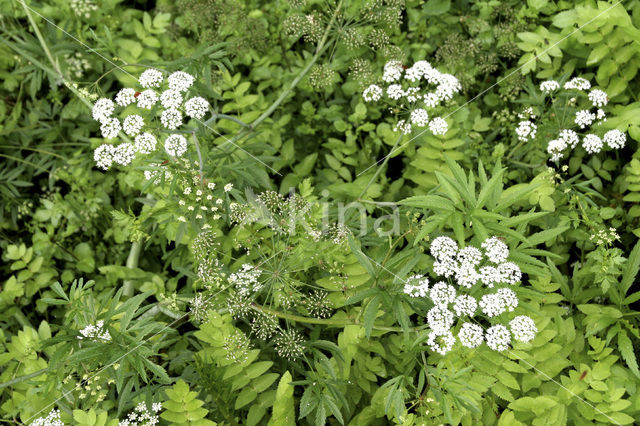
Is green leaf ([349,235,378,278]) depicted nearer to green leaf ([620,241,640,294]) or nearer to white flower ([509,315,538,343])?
white flower ([509,315,538,343])

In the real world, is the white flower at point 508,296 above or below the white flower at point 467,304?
above

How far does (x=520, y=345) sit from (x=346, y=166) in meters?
2.68

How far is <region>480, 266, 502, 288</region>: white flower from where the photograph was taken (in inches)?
112

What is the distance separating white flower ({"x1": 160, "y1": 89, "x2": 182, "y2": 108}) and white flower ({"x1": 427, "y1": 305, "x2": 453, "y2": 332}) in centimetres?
214

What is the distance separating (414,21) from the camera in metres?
5.11

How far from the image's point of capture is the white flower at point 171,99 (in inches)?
132

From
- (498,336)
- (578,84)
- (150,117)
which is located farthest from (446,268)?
(578,84)

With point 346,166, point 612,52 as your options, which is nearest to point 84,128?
point 346,166

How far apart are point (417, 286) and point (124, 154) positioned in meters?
2.15

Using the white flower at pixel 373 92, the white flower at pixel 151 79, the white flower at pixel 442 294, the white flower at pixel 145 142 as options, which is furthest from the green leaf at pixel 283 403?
the white flower at pixel 373 92

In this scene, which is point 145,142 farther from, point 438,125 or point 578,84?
point 578,84

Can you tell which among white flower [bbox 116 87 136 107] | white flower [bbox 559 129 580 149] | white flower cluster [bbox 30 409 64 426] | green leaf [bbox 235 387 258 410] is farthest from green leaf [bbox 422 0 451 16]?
white flower cluster [bbox 30 409 64 426]

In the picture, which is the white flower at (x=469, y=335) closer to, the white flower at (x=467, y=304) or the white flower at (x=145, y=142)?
the white flower at (x=467, y=304)

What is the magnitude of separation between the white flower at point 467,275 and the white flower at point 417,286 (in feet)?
0.64
